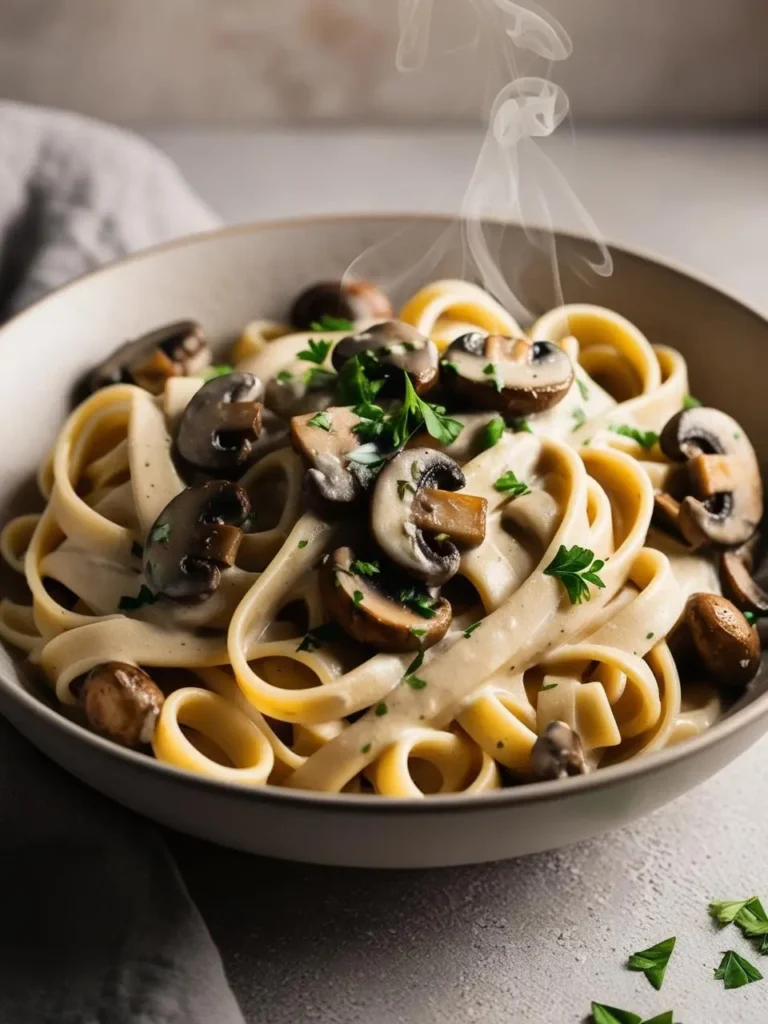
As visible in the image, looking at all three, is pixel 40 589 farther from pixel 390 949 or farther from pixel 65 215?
pixel 65 215

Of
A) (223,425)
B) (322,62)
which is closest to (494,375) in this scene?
(223,425)

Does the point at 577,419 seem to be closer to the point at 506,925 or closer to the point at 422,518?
the point at 422,518

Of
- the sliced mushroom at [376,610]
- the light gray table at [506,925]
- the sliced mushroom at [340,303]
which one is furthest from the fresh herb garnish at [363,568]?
the sliced mushroom at [340,303]

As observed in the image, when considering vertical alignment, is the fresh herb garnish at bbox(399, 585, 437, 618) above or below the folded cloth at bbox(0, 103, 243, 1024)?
Result: above

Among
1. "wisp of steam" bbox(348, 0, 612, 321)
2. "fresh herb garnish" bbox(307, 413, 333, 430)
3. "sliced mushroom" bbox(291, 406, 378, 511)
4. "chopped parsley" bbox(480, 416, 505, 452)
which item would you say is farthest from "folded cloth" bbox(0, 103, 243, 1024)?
"wisp of steam" bbox(348, 0, 612, 321)

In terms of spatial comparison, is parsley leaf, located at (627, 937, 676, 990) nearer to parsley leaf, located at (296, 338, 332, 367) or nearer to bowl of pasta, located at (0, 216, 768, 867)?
bowl of pasta, located at (0, 216, 768, 867)

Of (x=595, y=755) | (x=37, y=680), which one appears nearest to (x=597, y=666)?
(x=595, y=755)
